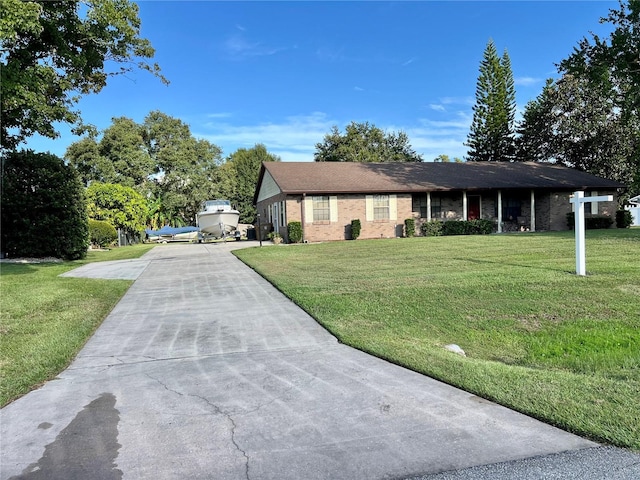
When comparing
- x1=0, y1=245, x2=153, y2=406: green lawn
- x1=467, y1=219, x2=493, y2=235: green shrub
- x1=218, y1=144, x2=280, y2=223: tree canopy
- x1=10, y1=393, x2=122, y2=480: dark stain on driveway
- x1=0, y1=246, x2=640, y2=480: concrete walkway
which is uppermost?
x1=218, y1=144, x2=280, y2=223: tree canopy

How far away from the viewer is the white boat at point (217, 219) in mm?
28188

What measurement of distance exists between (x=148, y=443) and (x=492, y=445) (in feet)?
7.76

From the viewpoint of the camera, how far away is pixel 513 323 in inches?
256

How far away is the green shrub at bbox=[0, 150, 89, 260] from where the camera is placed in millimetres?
17188

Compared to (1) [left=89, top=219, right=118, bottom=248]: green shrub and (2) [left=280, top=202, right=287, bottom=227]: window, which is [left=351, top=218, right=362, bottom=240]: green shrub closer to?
(2) [left=280, top=202, right=287, bottom=227]: window

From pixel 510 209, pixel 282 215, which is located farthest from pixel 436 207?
pixel 282 215

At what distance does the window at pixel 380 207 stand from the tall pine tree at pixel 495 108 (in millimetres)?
24500

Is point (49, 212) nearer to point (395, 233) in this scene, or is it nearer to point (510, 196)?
point (395, 233)

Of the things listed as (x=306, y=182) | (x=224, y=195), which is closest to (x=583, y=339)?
(x=306, y=182)

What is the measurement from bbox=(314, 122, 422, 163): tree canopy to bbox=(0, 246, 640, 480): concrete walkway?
44.7 metres

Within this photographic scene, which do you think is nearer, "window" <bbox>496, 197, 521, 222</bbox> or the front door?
the front door

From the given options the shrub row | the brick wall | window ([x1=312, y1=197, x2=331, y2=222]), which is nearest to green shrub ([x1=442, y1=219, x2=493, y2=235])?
the shrub row

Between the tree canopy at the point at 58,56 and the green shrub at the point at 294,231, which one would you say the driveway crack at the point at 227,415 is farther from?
the green shrub at the point at 294,231

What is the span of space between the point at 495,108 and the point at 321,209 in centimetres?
2830
